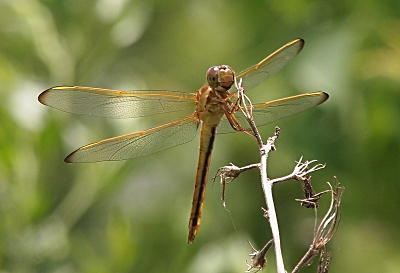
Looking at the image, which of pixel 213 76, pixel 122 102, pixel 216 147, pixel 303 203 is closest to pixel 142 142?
pixel 122 102

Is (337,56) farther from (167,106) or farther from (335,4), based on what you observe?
(167,106)

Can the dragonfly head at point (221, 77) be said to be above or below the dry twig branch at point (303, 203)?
above

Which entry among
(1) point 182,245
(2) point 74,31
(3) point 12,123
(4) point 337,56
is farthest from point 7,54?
(4) point 337,56

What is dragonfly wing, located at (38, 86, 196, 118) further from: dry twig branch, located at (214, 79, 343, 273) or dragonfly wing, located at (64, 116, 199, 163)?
dry twig branch, located at (214, 79, 343, 273)

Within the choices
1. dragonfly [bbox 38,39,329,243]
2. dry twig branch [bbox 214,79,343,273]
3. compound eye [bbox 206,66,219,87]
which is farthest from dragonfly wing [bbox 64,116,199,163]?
dry twig branch [bbox 214,79,343,273]

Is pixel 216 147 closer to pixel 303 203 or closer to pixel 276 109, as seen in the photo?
pixel 276 109

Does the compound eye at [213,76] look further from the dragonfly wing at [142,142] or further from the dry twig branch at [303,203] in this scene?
the dry twig branch at [303,203]

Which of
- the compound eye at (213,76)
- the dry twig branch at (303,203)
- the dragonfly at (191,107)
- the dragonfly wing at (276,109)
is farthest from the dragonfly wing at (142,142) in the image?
the dry twig branch at (303,203)
